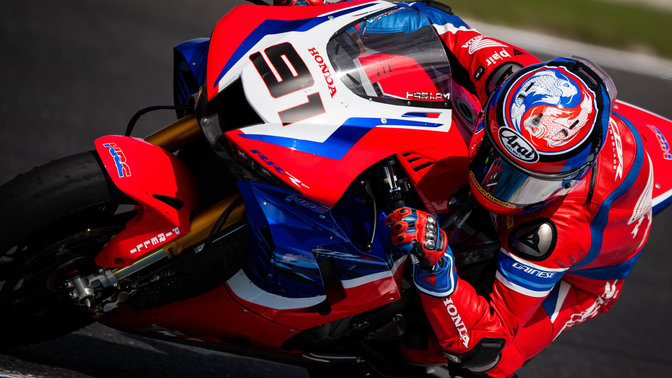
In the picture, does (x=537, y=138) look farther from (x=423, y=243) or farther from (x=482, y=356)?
(x=482, y=356)

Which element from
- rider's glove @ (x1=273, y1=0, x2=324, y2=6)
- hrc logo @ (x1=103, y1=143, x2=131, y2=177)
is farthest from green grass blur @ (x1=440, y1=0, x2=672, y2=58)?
hrc logo @ (x1=103, y1=143, x2=131, y2=177)

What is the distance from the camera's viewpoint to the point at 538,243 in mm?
2562

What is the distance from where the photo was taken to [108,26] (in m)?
4.70

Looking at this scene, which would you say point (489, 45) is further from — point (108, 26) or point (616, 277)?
point (108, 26)

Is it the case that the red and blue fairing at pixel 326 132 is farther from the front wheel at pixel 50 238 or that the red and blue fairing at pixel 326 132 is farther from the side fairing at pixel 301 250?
the front wheel at pixel 50 238

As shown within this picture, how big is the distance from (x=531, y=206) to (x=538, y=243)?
0.14 meters

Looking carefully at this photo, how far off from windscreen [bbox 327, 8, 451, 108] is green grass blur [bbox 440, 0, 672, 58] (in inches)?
146

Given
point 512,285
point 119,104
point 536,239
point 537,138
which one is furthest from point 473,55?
point 119,104

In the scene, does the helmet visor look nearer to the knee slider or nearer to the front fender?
the knee slider

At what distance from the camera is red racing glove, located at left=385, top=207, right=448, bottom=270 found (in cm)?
231

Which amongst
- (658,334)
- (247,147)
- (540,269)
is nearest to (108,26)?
(247,147)

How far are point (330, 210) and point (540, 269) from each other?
0.88 meters

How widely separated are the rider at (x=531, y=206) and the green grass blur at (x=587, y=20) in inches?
126

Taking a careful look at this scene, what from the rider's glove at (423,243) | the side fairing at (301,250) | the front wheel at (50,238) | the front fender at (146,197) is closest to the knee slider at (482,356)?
the rider's glove at (423,243)
